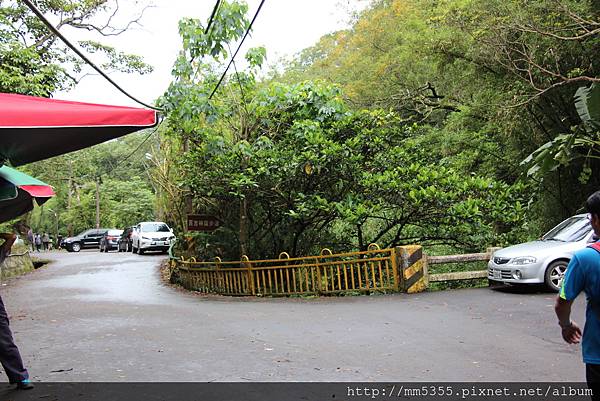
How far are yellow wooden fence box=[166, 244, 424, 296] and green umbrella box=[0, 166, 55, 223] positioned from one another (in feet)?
18.0

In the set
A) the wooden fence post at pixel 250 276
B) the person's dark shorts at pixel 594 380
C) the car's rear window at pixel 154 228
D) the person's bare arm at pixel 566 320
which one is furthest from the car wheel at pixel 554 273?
the car's rear window at pixel 154 228

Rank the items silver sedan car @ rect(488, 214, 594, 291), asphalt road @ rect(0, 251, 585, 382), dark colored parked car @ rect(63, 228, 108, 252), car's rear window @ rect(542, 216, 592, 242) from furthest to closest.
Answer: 1. dark colored parked car @ rect(63, 228, 108, 252)
2. car's rear window @ rect(542, 216, 592, 242)
3. silver sedan car @ rect(488, 214, 594, 291)
4. asphalt road @ rect(0, 251, 585, 382)

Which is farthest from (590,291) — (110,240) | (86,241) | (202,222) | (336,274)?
(86,241)

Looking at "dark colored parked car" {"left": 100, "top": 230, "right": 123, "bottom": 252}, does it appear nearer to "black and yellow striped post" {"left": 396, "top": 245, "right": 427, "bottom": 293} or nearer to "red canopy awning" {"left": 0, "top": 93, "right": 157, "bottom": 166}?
"black and yellow striped post" {"left": 396, "top": 245, "right": 427, "bottom": 293}

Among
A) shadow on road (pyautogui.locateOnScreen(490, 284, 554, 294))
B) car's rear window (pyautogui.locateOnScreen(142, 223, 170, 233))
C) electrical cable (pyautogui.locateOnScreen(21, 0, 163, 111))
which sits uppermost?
electrical cable (pyautogui.locateOnScreen(21, 0, 163, 111))

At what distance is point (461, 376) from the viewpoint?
16.6ft

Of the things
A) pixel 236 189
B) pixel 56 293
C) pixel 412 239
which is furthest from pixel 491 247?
pixel 56 293

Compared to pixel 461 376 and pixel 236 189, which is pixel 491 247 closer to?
pixel 236 189

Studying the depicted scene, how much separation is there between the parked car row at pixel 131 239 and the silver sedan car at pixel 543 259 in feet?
39.2

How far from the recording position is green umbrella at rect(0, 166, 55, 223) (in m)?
5.64

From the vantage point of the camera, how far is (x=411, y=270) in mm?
10938

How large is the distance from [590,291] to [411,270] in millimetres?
8025

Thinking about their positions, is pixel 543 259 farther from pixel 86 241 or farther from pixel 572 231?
pixel 86 241

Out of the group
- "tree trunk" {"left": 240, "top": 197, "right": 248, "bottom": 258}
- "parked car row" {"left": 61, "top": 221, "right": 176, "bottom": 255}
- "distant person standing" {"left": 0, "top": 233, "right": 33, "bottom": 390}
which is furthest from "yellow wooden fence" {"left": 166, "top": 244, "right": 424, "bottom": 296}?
"distant person standing" {"left": 0, "top": 233, "right": 33, "bottom": 390}
